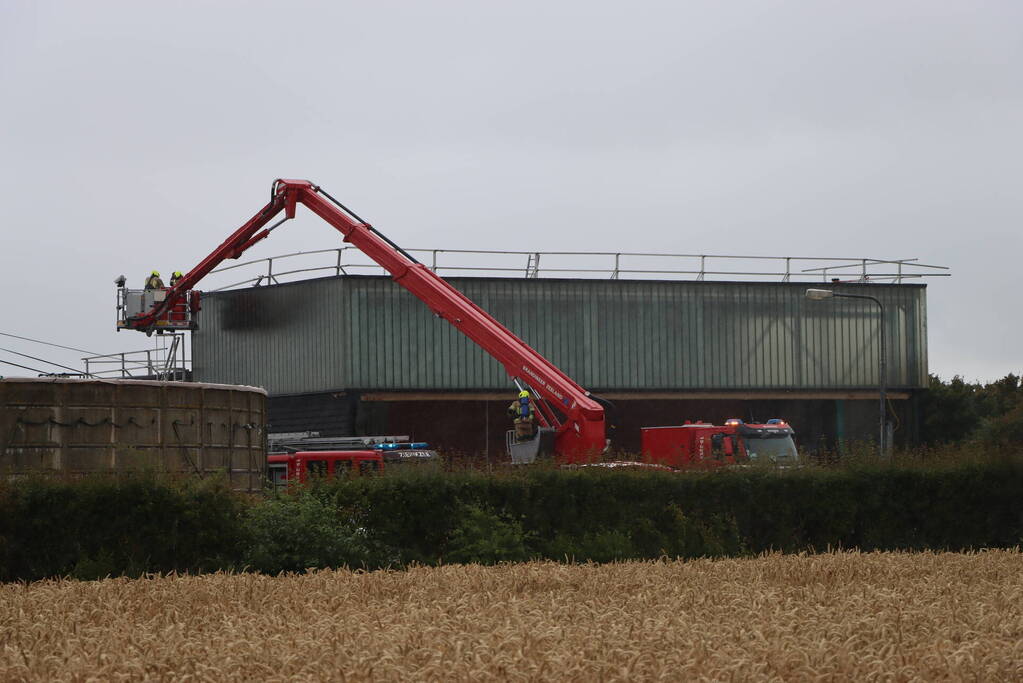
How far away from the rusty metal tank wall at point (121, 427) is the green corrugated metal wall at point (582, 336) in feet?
78.7

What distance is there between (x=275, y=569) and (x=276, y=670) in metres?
13.8

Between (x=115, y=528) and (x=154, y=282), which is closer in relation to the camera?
(x=115, y=528)

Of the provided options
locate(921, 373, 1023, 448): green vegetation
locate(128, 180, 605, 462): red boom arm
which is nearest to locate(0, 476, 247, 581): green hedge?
locate(128, 180, 605, 462): red boom arm

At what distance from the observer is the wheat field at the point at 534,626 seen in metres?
8.35

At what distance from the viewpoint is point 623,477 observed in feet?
85.2

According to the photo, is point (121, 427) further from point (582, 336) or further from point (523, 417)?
→ point (582, 336)

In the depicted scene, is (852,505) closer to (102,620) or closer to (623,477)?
(623,477)

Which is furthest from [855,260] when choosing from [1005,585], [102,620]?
[102,620]

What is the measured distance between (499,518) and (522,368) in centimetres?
1301

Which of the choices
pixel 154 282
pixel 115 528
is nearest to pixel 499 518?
pixel 115 528

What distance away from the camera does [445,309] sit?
3994 centimetres

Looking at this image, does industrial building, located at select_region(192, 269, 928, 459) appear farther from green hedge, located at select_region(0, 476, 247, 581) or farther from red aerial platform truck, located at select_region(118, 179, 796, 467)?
green hedge, located at select_region(0, 476, 247, 581)

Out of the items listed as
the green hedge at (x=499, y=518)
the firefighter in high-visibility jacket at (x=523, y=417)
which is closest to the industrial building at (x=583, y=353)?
the firefighter in high-visibility jacket at (x=523, y=417)

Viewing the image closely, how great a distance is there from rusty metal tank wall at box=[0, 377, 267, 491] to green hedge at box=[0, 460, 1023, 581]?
5.89ft
